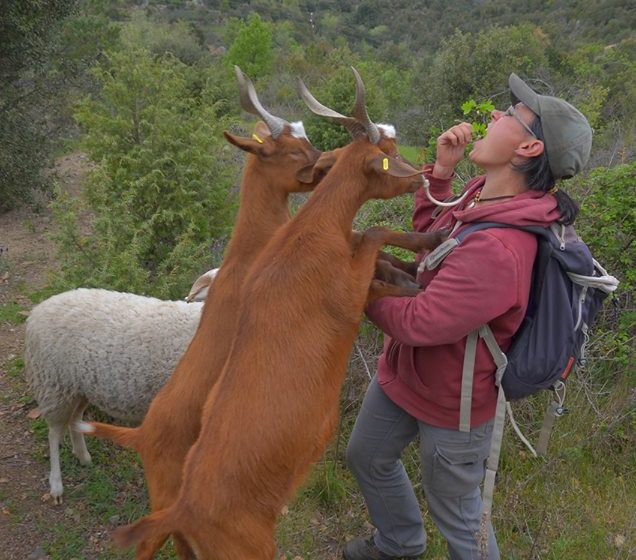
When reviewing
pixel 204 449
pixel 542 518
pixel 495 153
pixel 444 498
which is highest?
pixel 495 153

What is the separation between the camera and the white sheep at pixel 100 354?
4.40m

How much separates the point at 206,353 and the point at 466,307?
143 cm

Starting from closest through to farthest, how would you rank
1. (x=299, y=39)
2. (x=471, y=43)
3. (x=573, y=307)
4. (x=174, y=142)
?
(x=573, y=307)
(x=174, y=142)
(x=471, y=43)
(x=299, y=39)

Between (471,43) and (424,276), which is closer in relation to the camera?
(424,276)

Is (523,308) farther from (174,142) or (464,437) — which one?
(174,142)

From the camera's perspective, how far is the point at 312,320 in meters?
2.62

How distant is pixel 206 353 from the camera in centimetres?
318

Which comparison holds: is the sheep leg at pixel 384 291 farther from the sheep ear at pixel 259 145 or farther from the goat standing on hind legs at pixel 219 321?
the sheep ear at pixel 259 145

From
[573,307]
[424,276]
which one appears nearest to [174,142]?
[424,276]

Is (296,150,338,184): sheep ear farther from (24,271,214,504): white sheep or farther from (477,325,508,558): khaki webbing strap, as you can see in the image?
(24,271,214,504): white sheep

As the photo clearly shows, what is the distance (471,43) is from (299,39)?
129ft

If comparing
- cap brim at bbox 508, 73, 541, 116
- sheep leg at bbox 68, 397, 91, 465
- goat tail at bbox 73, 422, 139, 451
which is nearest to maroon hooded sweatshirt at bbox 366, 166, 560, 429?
cap brim at bbox 508, 73, 541, 116

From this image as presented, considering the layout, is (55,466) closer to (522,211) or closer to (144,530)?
(144,530)

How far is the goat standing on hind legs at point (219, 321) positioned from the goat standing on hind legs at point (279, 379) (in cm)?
41
